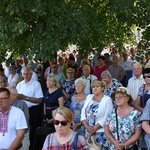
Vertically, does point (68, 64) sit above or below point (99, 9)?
below

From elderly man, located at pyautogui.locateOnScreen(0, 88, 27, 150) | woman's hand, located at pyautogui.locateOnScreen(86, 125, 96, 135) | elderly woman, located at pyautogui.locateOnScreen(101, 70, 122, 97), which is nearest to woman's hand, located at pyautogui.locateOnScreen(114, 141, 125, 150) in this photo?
woman's hand, located at pyautogui.locateOnScreen(86, 125, 96, 135)

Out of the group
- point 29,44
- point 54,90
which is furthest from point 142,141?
point 29,44

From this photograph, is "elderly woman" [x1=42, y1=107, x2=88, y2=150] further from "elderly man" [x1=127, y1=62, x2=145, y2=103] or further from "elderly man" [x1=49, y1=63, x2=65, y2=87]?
"elderly man" [x1=49, y1=63, x2=65, y2=87]

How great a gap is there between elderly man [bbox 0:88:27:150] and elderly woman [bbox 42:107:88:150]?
1.15 metres

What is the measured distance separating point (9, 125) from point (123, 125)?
1525mm

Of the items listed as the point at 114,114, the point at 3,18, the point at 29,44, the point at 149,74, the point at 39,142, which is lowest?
the point at 39,142

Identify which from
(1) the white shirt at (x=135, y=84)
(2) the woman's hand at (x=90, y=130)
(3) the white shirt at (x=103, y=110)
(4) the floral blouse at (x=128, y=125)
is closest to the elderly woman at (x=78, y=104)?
(2) the woman's hand at (x=90, y=130)

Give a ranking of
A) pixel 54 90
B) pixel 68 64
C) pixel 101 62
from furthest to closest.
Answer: pixel 68 64, pixel 101 62, pixel 54 90

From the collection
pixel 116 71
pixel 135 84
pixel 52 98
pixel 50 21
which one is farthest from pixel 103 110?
pixel 116 71

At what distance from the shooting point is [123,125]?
5.34 meters

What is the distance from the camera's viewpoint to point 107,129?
18.2ft

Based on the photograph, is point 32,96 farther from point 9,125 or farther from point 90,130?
point 9,125

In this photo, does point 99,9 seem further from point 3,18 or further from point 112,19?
point 3,18

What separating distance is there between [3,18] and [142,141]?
138 inches
